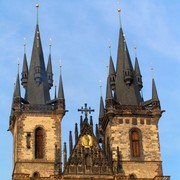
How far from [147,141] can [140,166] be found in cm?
211

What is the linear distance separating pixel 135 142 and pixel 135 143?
0.08 m

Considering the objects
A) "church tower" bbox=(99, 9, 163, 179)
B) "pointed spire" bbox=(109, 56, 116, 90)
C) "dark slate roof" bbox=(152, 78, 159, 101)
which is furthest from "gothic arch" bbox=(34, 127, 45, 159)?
"dark slate roof" bbox=(152, 78, 159, 101)

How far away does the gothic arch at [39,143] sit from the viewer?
1875 inches

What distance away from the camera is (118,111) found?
4866 centimetres

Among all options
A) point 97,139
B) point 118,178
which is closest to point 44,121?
point 97,139

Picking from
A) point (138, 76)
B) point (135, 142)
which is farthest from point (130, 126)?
point (138, 76)

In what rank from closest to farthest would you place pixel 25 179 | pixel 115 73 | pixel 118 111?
pixel 25 179, pixel 118 111, pixel 115 73

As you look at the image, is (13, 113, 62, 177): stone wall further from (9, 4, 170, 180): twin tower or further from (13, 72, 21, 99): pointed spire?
(13, 72, 21, 99): pointed spire

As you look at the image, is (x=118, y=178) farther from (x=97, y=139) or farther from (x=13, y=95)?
(x=13, y=95)

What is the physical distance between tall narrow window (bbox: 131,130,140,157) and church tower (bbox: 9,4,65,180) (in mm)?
5648

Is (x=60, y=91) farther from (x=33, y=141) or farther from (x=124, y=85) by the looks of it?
(x=124, y=85)

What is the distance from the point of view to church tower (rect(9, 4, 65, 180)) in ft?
154

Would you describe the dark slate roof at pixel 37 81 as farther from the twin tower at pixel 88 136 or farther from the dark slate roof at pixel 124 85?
the dark slate roof at pixel 124 85

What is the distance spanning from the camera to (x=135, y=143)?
48.3 meters
